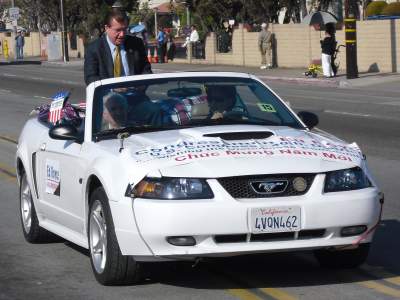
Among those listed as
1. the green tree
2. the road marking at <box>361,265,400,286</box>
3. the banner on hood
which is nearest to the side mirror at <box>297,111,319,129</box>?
the banner on hood

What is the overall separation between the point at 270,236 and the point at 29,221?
10.3ft

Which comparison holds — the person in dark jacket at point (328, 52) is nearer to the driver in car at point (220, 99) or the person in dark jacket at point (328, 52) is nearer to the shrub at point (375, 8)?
the shrub at point (375, 8)

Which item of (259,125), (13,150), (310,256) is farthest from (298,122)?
(13,150)

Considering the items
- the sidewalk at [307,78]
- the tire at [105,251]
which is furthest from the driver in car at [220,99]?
the sidewalk at [307,78]

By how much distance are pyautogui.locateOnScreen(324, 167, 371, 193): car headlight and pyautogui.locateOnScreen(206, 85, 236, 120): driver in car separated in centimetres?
136

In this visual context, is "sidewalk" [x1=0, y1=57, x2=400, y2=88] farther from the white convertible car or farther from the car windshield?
the white convertible car

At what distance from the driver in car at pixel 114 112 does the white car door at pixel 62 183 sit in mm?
282

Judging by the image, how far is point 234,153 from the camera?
6.85 meters

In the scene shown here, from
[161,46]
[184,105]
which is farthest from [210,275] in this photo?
[161,46]

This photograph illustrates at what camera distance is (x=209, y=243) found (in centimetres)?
664

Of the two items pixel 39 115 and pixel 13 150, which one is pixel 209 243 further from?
pixel 13 150

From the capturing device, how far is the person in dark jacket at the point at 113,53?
9.95m

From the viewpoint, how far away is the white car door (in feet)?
25.3

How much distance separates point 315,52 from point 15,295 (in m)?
36.5
